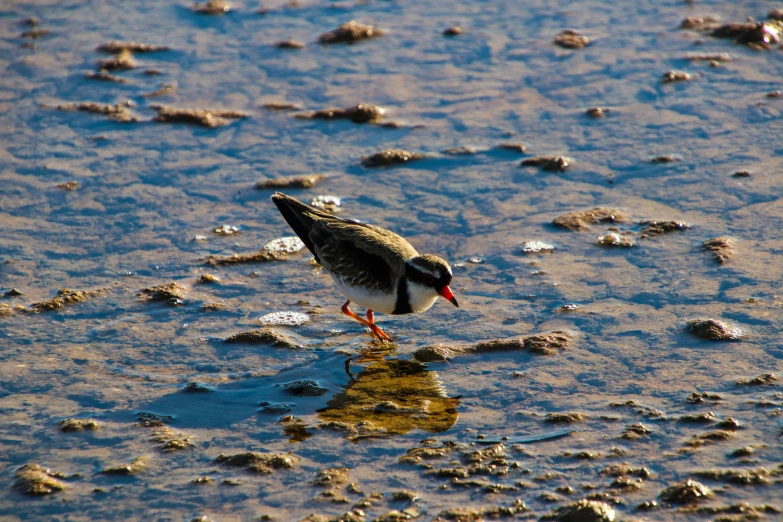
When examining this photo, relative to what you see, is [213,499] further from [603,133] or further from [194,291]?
[603,133]

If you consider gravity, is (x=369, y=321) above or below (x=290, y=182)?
below

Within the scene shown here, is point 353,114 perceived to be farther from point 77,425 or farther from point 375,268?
point 77,425

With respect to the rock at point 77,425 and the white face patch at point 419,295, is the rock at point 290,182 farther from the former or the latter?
the rock at point 77,425

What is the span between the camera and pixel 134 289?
6.89m

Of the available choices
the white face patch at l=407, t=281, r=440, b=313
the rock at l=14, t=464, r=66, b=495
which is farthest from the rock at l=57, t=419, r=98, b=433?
the white face patch at l=407, t=281, r=440, b=313

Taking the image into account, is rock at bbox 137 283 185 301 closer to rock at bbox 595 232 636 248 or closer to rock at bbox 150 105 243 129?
rock at bbox 150 105 243 129

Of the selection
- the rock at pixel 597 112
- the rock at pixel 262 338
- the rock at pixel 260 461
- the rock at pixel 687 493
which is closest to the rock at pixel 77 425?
the rock at pixel 260 461

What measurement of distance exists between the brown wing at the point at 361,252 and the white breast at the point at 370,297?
4 cm

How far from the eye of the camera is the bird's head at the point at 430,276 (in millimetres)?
6199

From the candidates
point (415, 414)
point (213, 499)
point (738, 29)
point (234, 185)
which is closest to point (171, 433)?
point (213, 499)

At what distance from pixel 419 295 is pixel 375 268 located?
1.29 feet

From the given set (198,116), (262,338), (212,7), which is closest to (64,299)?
(262,338)

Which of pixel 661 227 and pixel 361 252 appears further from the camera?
pixel 661 227

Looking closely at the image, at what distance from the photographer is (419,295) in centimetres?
629
